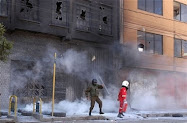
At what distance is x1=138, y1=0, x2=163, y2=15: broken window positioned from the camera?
79.9ft

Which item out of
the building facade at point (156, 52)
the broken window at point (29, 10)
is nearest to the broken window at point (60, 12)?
the broken window at point (29, 10)

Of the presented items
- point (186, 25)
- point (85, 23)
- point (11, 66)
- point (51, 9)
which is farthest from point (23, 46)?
point (186, 25)

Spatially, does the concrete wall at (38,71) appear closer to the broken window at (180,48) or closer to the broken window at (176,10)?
the broken window at (180,48)

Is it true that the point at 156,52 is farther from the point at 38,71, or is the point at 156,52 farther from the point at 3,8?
the point at 3,8

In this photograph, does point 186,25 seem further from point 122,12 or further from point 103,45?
point 103,45

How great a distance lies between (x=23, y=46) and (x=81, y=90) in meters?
4.53

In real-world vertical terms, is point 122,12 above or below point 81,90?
above

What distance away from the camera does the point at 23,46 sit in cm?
1731

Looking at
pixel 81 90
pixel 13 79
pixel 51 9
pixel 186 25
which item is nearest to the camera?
pixel 13 79

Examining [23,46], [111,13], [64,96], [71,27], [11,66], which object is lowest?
[64,96]

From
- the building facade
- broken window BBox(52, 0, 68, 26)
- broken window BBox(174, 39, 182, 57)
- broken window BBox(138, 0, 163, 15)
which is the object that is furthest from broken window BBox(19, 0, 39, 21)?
broken window BBox(174, 39, 182, 57)

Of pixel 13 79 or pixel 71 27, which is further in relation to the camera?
pixel 71 27

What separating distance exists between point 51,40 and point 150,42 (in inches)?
371

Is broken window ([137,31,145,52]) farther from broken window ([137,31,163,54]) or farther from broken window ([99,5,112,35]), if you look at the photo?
broken window ([99,5,112,35])
